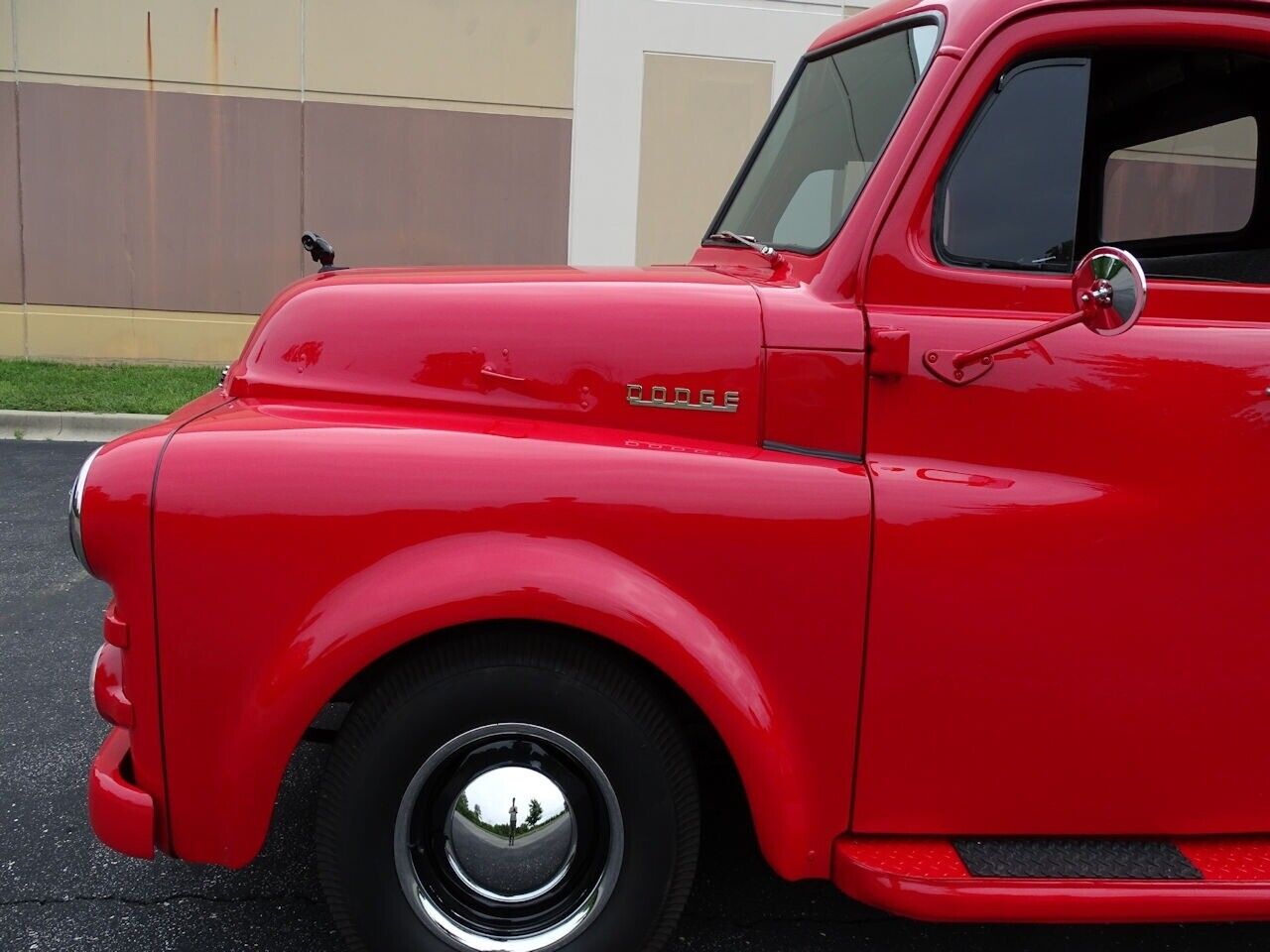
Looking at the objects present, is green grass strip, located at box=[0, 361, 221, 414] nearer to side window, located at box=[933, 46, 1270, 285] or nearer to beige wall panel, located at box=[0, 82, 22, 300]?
beige wall panel, located at box=[0, 82, 22, 300]

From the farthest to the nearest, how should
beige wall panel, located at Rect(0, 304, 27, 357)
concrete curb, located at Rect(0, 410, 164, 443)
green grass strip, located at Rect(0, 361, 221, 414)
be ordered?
1. beige wall panel, located at Rect(0, 304, 27, 357)
2. green grass strip, located at Rect(0, 361, 221, 414)
3. concrete curb, located at Rect(0, 410, 164, 443)

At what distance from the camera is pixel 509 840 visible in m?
2.06

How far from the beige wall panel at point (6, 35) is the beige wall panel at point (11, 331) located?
85.2 inches

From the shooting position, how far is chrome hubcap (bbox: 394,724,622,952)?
202 centimetres

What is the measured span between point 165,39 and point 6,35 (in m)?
1.42

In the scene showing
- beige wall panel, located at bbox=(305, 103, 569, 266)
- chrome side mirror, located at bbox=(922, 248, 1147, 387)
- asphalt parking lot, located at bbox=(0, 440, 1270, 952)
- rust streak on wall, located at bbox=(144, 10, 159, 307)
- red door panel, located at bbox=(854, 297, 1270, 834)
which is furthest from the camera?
beige wall panel, located at bbox=(305, 103, 569, 266)

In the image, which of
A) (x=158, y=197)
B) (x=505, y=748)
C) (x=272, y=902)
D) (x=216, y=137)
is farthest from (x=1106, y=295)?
(x=158, y=197)

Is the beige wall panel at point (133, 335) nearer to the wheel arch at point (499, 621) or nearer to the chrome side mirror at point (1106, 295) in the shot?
the wheel arch at point (499, 621)

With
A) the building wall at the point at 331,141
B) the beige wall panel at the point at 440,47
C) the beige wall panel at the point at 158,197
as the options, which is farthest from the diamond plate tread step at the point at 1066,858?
the beige wall panel at the point at 158,197

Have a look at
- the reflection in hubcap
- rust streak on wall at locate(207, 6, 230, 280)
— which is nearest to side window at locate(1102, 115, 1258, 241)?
the reflection in hubcap

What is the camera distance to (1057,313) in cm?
212

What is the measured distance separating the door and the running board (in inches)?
1.7

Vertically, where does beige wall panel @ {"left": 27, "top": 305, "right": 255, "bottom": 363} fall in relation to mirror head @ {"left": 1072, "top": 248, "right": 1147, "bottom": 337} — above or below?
below

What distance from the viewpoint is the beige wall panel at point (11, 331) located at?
10.1 meters
